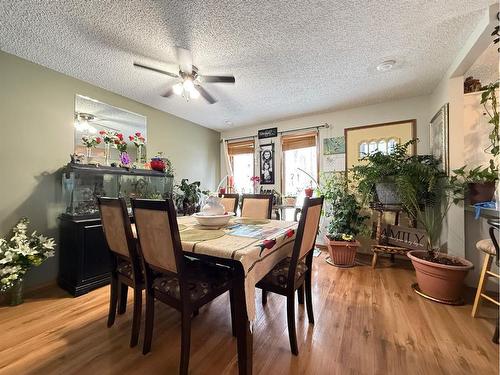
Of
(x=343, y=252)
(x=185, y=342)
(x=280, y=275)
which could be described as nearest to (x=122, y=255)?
(x=185, y=342)

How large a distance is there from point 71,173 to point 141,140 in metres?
1.05

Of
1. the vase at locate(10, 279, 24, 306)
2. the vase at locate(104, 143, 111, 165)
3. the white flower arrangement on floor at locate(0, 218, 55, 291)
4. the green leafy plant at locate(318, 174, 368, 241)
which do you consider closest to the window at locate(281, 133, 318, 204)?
the green leafy plant at locate(318, 174, 368, 241)

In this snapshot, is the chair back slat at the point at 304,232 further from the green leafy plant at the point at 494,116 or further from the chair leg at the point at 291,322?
the green leafy plant at the point at 494,116

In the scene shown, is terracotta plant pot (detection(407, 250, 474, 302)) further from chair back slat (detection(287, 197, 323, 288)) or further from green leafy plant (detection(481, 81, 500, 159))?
chair back slat (detection(287, 197, 323, 288))

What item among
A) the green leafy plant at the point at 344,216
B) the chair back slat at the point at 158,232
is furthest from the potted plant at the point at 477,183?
the chair back slat at the point at 158,232

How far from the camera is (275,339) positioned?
58.6 inches

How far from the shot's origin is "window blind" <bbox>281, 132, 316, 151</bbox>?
3.79 m

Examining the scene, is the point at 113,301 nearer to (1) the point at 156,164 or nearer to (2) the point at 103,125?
(1) the point at 156,164

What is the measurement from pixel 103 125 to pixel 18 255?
1.63 meters

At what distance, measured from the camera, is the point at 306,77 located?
8.10 ft

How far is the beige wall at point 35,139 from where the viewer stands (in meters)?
2.03

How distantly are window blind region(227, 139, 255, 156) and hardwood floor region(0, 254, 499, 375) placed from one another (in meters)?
3.04

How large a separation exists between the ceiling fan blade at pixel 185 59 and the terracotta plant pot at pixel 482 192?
2.77 meters

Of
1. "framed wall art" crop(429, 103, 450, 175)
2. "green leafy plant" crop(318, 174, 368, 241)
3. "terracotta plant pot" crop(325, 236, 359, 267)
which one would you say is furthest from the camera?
"green leafy plant" crop(318, 174, 368, 241)
